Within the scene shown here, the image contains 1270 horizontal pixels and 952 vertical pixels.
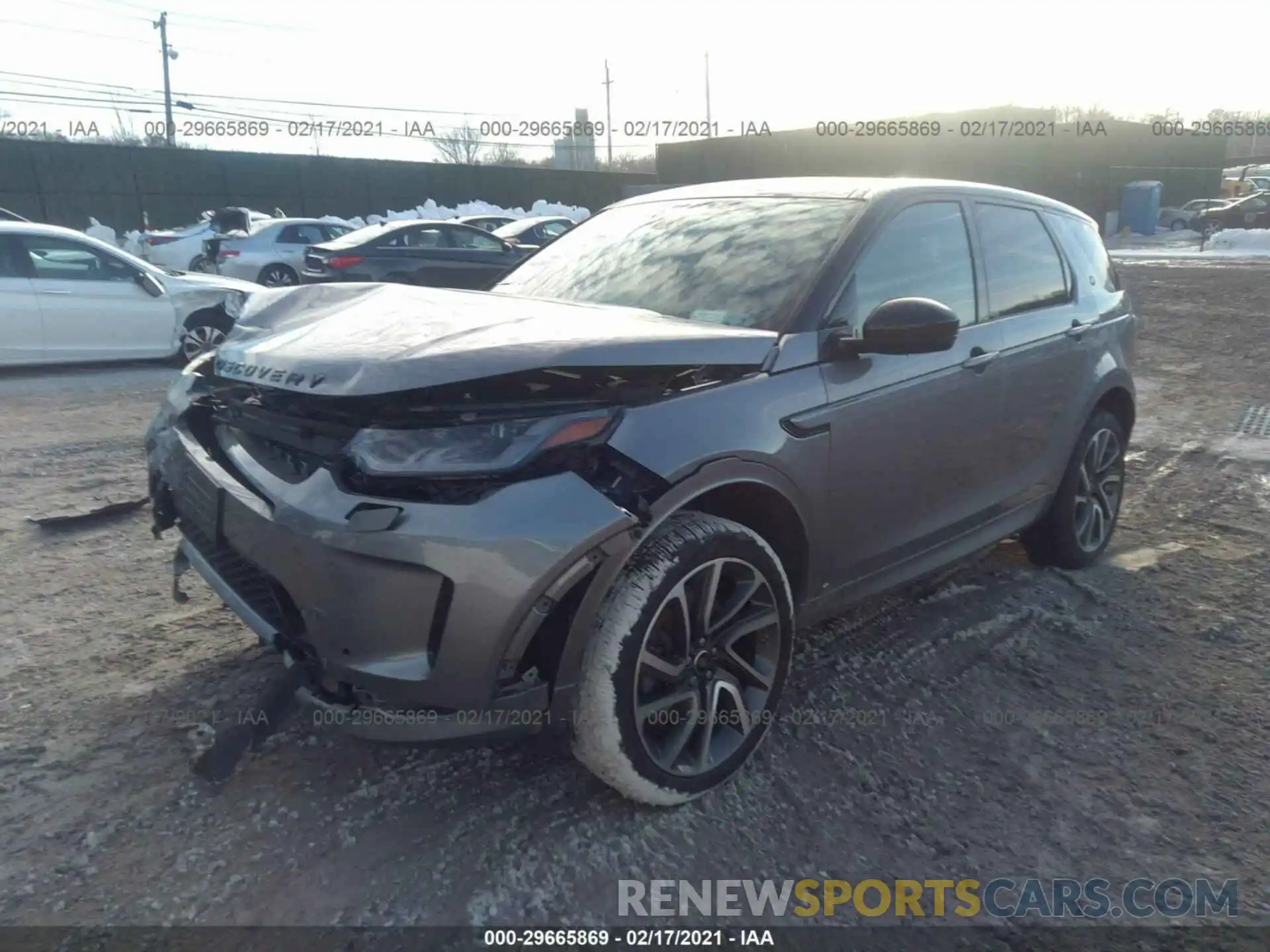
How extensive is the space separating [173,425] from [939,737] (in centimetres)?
274

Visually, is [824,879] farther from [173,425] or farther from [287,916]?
[173,425]

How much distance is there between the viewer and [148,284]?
9656mm

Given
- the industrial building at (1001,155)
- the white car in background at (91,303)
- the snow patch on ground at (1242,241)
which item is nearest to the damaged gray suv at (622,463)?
the white car in background at (91,303)

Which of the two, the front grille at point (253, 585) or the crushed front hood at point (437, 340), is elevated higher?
the crushed front hood at point (437, 340)

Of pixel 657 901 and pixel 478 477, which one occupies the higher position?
pixel 478 477

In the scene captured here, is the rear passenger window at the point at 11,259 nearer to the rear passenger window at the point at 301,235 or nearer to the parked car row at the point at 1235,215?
the rear passenger window at the point at 301,235

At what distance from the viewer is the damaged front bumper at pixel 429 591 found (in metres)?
2.30

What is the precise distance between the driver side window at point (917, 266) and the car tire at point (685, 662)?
3.02 ft

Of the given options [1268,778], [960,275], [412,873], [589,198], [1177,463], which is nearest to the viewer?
[412,873]

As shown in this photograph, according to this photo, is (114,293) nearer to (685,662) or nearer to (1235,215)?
(685,662)

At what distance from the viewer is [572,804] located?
2.78 meters

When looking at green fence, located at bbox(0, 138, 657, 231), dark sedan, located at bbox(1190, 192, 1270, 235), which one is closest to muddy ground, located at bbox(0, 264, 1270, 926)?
green fence, located at bbox(0, 138, 657, 231)

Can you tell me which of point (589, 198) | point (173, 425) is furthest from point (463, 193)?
point (173, 425)

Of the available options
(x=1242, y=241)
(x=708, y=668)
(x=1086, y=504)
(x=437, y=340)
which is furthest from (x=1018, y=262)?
(x=1242, y=241)
